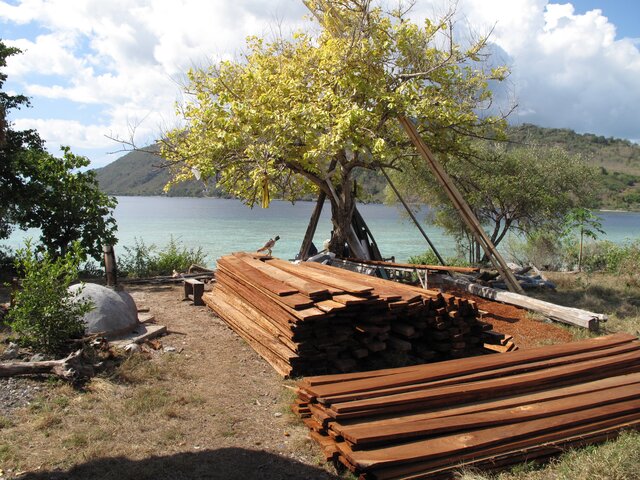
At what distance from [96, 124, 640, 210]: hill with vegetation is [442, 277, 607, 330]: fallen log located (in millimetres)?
5255

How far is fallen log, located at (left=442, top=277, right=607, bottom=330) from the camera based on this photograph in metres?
10.1

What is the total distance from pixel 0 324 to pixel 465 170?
52.9ft

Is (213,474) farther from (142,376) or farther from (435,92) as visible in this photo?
(435,92)

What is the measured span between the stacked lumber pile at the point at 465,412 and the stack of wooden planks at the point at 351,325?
3.88 feet

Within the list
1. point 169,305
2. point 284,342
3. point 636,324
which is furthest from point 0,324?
point 636,324

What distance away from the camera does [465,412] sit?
17.6 ft

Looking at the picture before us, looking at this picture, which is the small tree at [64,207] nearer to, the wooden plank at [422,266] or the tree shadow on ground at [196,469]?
the wooden plank at [422,266]

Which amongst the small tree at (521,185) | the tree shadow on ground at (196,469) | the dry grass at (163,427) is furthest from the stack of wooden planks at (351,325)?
the small tree at (521,185)

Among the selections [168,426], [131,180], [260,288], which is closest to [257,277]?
[260,288]

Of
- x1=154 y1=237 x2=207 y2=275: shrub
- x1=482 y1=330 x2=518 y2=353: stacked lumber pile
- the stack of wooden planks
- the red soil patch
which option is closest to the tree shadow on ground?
the stack of wooden planks

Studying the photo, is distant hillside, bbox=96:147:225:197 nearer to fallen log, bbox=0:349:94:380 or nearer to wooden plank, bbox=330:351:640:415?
fallen log, bbox=0:349:94:380

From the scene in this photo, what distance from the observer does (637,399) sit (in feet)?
19.2

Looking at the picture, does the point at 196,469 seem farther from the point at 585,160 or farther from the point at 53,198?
the point at 585,160

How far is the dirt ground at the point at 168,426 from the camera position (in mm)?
4906
